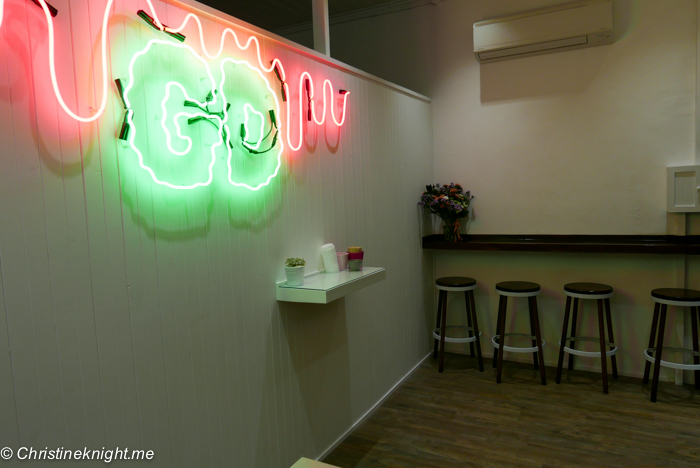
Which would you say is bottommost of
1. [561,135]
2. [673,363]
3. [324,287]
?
[673,363]

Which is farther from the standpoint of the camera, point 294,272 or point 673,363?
point 673,363

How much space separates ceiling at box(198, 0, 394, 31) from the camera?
13.6ft

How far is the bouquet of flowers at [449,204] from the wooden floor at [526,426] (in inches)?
47.2

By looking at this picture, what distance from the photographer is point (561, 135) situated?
12.2ft

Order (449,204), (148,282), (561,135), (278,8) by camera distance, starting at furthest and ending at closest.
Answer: (278,8) → (449,204) → (561,135) → (148,282)

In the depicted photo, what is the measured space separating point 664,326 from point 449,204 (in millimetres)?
1702

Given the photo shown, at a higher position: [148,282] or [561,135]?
[561,135]

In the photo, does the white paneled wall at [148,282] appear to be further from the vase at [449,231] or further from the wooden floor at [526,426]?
the vase at [449,231]

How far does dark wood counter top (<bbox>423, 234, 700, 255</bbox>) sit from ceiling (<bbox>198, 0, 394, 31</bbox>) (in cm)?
218

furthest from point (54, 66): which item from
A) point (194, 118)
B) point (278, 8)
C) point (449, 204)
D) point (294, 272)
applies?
point (278, 8)

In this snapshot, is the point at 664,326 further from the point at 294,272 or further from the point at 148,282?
the point at 148,282

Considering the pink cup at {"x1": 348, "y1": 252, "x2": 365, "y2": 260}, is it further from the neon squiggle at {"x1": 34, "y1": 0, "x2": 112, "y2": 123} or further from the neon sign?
the neon squiggle at {"x1": 34, "y1": 0, "x2": 112, "y2": 123}

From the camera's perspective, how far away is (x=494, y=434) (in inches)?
109

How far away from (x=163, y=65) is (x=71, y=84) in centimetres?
37
